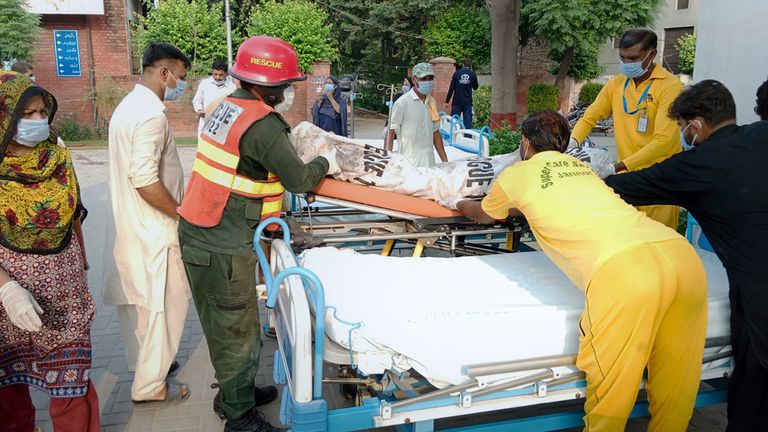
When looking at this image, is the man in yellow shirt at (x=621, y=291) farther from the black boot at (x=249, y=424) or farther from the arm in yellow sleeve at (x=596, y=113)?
the arm in yellow sleeve at (x=596, y=113)

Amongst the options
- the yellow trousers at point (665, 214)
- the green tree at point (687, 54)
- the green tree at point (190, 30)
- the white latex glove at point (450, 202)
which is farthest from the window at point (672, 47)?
Answer: the white latex glove at point (450, 202)

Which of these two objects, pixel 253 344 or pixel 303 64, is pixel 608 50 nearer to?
pixel 303 64

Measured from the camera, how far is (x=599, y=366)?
249cm

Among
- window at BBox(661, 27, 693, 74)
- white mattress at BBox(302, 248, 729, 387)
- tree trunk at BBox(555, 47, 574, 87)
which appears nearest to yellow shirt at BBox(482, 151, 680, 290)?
white mattress at BBox(302, 248, 729, 387)

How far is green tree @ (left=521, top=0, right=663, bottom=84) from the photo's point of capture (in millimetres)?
21312

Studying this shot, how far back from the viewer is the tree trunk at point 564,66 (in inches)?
914

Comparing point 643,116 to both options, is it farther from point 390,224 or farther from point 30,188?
point 30,188

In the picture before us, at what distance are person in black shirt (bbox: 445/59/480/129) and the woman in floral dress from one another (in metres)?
10.1

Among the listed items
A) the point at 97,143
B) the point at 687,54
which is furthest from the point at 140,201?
the point at 687,54

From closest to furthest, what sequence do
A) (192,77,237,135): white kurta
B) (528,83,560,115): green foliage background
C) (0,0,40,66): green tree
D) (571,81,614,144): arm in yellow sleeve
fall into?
(571,81,614,144): arm in yellow sleeve → (192,77,237,135): white kurta → (0,0,40,66): green tree → (528,83,560,115): green foliage background

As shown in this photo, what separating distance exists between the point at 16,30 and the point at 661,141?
58.3 feet

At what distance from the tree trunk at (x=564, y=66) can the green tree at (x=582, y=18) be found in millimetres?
386

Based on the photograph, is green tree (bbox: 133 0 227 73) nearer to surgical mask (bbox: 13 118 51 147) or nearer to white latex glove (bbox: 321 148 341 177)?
white latex glove (bbox: 321 148 341 177)

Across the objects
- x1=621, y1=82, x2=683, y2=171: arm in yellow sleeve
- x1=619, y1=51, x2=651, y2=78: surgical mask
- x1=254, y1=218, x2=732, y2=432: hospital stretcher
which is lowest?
x1=254, y1=218, x2=732, y2=432: hospital stretcher
